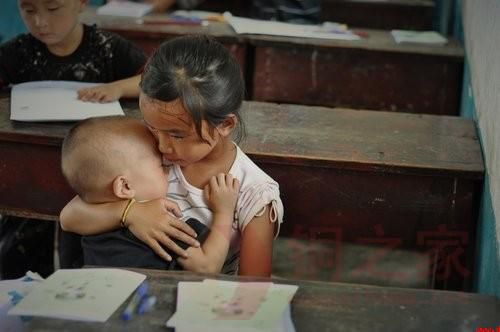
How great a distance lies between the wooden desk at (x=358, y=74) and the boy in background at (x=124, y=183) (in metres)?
1.63

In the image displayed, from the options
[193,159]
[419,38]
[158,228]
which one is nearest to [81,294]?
[158,228]

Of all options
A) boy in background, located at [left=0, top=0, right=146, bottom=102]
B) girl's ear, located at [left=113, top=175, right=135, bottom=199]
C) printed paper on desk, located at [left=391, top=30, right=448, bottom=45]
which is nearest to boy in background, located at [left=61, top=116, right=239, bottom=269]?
girl's ear, located at [left=113, top=175, right=135, bottom=199]

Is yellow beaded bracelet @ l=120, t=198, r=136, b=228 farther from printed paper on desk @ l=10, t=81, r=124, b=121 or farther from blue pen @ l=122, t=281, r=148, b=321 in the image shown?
printed paper on desk @ l=10, t=81, r=124, b=121

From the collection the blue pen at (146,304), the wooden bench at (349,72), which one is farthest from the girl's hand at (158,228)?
the wooden bench at (349,72)

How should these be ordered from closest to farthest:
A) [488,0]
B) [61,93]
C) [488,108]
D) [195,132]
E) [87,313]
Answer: [87,313]
[195,132]
[488,108]
[488,0]
[61,93]

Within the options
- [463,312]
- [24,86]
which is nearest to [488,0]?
[463,312]

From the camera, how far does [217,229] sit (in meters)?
1.75

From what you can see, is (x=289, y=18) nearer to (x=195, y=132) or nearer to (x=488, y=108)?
(x=488, y=108)

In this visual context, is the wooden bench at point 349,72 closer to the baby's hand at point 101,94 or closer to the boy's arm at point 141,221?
the baby's hand at point 101,94

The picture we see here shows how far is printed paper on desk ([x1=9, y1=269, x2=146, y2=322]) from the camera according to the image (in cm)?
129

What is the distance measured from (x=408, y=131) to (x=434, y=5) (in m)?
2.58

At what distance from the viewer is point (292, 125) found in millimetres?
2328

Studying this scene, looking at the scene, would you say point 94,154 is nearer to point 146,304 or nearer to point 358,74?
point 146,304

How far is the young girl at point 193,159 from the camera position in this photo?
1684 mm
